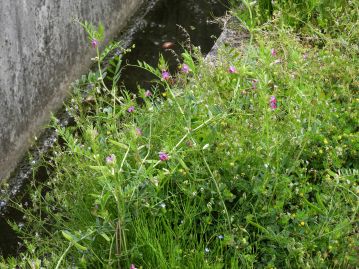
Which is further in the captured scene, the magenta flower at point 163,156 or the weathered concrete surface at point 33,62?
the weathered concrete surface at point 33,62

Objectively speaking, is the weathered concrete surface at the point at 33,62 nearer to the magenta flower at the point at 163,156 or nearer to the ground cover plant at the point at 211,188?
the ground cover plant at the point at 211,188

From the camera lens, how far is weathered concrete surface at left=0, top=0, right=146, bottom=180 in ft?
12.4

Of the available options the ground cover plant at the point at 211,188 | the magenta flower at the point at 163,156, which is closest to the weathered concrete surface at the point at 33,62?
the ground cover plant at the point at 211,188

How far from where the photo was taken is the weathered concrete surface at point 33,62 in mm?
3779

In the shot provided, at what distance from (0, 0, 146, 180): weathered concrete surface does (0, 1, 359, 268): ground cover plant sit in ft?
2.78

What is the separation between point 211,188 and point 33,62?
6.23ft

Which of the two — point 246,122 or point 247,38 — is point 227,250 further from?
point 247,38

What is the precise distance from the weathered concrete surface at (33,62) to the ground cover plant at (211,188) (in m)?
0.85

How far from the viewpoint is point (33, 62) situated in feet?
13.4

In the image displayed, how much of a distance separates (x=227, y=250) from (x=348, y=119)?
1200 millimetres

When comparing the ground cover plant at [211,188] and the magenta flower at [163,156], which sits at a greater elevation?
the magenta flower at [163,156]

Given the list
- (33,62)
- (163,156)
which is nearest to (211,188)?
(163,156)

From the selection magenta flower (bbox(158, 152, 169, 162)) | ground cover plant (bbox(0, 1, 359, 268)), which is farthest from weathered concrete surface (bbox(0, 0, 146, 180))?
magenta flower (bbox(158, 152, 169, 162))

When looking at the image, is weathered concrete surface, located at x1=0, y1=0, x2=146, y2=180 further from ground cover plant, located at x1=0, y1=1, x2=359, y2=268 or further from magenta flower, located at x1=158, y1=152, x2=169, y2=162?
magenta flower, located at x1=158, y1=152, x2=169, y2=162
